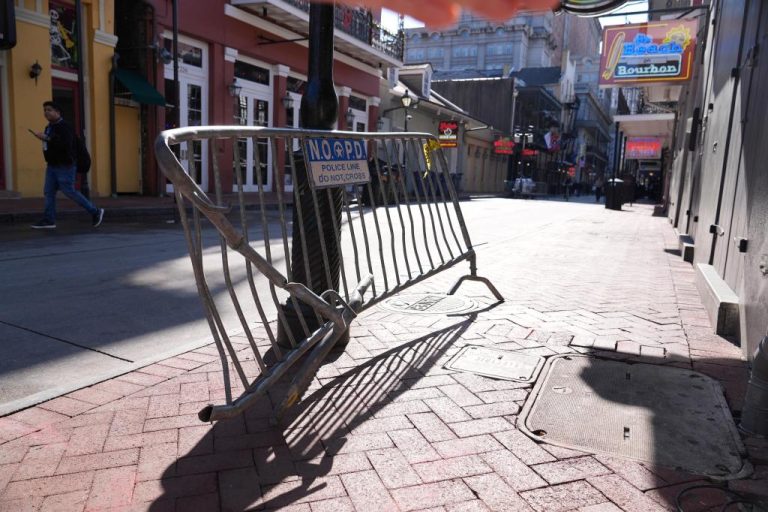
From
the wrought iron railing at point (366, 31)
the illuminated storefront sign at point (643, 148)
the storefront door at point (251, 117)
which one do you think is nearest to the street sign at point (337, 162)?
the storefront door at point (251, 117)

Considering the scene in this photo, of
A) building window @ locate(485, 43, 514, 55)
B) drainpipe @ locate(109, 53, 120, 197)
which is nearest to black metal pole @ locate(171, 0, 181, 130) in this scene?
drainpipe @ locate(109, 53, 120, 197)

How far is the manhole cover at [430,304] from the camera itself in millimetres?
4770

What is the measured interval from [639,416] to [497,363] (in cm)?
91

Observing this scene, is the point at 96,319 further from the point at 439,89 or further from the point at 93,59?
the point at 439,89

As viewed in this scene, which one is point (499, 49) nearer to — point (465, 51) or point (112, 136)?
point (465, 51)

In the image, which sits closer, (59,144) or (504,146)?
(59,144)

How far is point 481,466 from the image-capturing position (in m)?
2.29

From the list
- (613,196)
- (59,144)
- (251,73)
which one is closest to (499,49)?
(613,196)

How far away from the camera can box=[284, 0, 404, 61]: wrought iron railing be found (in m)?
→ 19.2

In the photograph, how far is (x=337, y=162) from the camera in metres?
3.39

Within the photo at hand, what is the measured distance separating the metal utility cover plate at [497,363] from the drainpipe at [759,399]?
1048 millimetres

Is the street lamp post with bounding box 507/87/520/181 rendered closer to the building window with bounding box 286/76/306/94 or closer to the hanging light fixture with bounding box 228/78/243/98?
the building window with bounding box 286/76/306/94

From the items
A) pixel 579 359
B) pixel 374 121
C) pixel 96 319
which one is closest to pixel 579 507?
pixel 579 359

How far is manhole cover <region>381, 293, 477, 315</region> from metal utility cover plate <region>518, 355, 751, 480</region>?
1.36 meters
